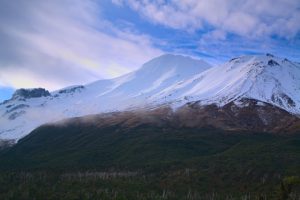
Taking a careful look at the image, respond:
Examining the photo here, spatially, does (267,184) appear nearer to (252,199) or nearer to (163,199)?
(252,199)

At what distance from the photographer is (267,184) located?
191500 millimetres

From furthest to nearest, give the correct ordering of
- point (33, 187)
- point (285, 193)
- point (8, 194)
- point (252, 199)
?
point (33, 187) → point (8, 194) → point (252, 199) → point (285, 193)

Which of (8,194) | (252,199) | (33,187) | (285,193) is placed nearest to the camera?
(285,193)

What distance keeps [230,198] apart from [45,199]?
2601 inches

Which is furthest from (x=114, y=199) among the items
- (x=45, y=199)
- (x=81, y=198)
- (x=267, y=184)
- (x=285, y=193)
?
(x=285, y=193)

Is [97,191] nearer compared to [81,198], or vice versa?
[81,198]

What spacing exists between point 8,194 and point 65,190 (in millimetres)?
21579

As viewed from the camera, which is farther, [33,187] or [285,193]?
[33,187]

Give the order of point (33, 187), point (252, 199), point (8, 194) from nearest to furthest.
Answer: point (252, 199) → point (8, 194) → point (33, 187)

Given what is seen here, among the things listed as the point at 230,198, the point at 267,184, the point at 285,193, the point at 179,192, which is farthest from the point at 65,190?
the point at 285,193

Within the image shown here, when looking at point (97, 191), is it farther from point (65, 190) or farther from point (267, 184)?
point (267, 184)

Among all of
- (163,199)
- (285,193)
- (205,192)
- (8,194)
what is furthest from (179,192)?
(285,193)

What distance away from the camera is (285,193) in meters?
51.2

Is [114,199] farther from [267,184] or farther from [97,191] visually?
[267,184]
